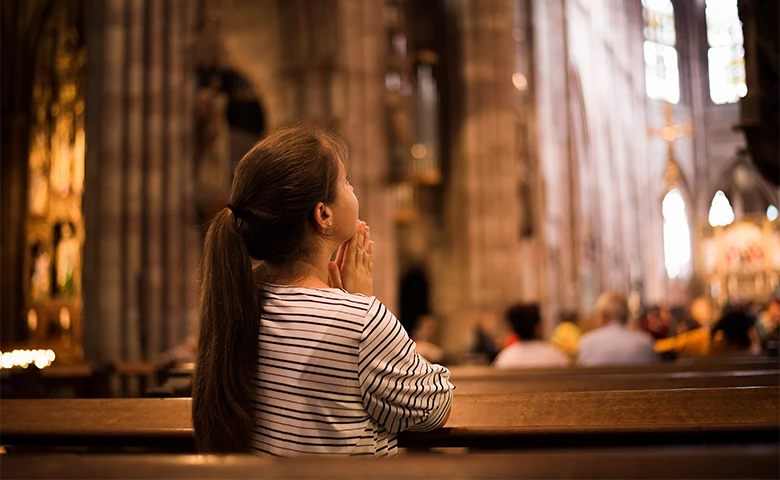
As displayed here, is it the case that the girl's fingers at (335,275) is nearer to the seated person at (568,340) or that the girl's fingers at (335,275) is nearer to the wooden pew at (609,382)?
the wooden pew at (609,382)

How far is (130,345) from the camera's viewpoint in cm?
955

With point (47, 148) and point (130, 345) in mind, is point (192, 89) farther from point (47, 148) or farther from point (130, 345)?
point (47, 148)

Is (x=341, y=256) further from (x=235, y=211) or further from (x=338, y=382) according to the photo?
(x=338, y=382)

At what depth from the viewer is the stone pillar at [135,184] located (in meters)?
9.66

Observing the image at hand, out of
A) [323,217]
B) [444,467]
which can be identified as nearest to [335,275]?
[323,217]

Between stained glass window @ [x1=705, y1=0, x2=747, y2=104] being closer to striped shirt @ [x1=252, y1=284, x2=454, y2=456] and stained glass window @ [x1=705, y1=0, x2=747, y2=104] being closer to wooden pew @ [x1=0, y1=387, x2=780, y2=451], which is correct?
wooden pew @ [x1=0, y1=387, x2=780, y2=451]

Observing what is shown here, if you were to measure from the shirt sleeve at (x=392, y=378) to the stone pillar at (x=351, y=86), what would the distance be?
A: 36.1 ft

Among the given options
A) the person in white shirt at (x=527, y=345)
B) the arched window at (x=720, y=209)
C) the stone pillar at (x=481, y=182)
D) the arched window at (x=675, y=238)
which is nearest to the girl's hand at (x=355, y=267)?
the person in white shirt at (x=527, y=345)

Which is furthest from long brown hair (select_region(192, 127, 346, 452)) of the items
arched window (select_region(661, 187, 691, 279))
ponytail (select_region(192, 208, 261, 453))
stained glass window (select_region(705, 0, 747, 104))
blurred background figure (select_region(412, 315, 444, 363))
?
stained glass window (select_region(705, 0, 747, 104))

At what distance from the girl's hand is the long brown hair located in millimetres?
144

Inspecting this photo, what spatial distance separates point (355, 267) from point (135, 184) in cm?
801

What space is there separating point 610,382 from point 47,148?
13302mm

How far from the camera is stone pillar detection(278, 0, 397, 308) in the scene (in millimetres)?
13125

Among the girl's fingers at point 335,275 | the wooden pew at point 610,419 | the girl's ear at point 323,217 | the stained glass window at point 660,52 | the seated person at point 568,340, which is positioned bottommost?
the seated person at point 568,340
